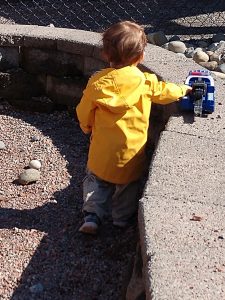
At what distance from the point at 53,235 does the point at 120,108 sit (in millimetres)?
762

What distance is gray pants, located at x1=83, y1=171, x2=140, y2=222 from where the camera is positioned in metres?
3.53

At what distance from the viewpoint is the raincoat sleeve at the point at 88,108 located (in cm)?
333

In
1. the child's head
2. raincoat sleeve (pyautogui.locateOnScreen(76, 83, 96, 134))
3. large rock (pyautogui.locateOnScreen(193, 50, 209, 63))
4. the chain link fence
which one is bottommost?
the chain link fence

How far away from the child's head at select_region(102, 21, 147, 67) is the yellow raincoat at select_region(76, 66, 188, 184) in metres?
0.05

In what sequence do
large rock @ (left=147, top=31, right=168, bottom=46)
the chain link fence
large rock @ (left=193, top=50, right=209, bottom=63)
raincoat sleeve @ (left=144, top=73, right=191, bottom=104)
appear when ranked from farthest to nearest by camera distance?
the chain link fence, large rock @ (left=147, top=31, right=168, bottom=46), large rock @ (left=193, top=50, right=209, bottom=63), raincoat sleeve @ (left=144, top=73, right=191, bottom=104)

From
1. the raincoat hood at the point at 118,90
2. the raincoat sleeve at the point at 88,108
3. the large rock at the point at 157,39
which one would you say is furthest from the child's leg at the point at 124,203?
the large rock at the point at 157,39

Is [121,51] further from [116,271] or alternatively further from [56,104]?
[56,104]

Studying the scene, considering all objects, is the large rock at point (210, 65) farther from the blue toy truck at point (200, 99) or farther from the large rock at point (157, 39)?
the blue toy truck at point (200, 99)

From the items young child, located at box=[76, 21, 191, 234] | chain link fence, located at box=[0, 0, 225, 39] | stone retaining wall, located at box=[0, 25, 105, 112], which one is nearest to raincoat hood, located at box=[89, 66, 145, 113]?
young child, located at box=[76, 21, 191, 234]

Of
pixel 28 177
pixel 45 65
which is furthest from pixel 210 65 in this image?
pixel 28 177

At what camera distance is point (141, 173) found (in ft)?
11.5

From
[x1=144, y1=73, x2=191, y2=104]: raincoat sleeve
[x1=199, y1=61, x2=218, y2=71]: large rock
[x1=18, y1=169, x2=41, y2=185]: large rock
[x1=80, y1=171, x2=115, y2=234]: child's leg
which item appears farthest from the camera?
[x1=199, y1=61, x2=218, y2=71]: large rock

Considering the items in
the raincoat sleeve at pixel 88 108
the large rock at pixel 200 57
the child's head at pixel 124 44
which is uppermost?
the child's head at pixel 124 44

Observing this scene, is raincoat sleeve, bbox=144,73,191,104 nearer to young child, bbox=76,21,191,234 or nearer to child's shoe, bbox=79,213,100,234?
young child, bbox=76,21,191,234
